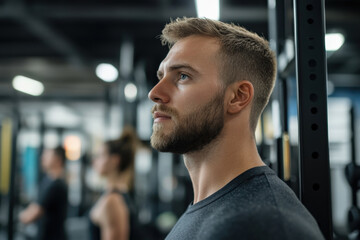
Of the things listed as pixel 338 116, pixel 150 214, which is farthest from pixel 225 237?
pixel 150 214

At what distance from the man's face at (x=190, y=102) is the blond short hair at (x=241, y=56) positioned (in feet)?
0.09

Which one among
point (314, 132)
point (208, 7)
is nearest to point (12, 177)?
point (208, 7)

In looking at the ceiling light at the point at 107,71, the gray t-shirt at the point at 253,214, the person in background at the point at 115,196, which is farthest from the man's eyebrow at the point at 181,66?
the ceiling light at the point at 107,71

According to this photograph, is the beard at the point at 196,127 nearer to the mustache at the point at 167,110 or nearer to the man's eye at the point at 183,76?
the mustache at the point at 167,110

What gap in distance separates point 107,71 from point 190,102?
5261 mm

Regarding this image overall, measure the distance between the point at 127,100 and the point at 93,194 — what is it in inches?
213

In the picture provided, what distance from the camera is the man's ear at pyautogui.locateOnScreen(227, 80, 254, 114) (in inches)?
47.3

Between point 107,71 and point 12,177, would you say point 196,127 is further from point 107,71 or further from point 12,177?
point 107,71

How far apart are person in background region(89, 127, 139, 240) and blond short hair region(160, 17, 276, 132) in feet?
5.50

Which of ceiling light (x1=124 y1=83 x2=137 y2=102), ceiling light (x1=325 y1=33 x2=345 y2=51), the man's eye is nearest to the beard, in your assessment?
the man's eye

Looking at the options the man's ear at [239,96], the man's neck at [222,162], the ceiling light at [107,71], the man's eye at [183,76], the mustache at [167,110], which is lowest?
the man's neck at [222,162]

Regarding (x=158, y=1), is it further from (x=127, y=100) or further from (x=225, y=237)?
(x=225, y=237)

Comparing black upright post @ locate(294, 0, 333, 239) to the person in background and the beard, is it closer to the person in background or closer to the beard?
the beard

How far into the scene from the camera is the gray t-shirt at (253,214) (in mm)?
819
